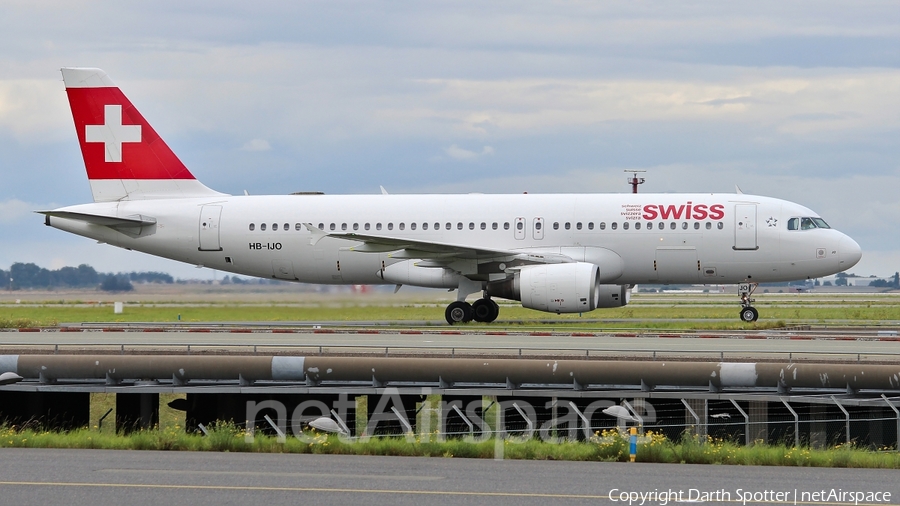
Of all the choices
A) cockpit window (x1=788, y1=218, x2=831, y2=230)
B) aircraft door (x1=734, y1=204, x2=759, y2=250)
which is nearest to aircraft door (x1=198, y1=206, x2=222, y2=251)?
aircraft door (x1=734, y1=204, x2=759, y2=250)

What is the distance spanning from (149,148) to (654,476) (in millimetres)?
26931

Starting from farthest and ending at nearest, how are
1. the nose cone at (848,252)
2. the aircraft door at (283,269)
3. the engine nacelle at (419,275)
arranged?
1. the aircraft door at (283,269)
2. the engine nacelle at (419,275)
3. the nose cone at (848,252)

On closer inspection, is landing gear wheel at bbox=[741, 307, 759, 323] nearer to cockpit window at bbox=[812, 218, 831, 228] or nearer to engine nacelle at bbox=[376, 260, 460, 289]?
cockpit window at bbox=[812, 218, 831, 228]

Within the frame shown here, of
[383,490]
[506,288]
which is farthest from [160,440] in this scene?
[506,288]

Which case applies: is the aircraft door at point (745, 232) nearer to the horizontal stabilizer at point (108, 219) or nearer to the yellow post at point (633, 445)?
the horizontal stabilizer at point (108, 219)

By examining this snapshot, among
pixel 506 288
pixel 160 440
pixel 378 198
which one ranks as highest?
pixel 378 198

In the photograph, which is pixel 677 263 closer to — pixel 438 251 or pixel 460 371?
pixel 438 251

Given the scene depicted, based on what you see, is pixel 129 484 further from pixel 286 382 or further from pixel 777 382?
pixel 777 382

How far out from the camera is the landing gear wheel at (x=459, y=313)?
32.2 meters

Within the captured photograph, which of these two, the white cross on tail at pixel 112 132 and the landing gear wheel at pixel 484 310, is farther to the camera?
the white cross on tail at pixel 112 132

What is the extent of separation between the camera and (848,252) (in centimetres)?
3177

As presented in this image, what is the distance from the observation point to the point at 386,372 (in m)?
17.7

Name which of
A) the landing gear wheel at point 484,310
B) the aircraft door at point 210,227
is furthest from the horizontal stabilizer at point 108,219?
the landing gear wheel at point 484,310

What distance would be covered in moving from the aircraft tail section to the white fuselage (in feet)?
1.78
